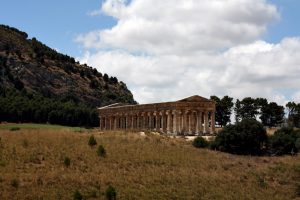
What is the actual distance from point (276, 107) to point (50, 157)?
72562 mm

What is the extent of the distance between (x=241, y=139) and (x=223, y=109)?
4283cm

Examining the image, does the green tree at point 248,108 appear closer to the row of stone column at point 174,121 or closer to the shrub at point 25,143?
the row of stone column at point 174,121

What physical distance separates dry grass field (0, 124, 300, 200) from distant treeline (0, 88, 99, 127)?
5004cm

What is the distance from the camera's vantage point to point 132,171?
46.2 metres

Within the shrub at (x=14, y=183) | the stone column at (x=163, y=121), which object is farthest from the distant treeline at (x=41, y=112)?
the shrub at (x=14, y=183)

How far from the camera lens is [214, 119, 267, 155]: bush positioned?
67062 millimetres

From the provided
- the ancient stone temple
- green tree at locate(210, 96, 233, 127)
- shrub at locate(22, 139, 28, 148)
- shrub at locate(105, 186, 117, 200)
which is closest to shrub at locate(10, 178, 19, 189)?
shrub at locate(105, 186, 117, 200)

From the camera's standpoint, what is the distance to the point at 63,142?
53.9 m

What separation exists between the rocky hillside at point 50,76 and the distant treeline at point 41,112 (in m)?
21.8

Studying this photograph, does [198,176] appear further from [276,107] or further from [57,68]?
[57,68]

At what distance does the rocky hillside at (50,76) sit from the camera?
493 feet

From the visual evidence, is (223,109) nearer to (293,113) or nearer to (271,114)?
(271,114)

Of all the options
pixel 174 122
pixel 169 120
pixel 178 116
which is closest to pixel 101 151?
pixel 178 116

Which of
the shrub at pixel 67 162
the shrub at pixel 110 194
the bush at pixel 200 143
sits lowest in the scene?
the shrub at pixel 110 194
